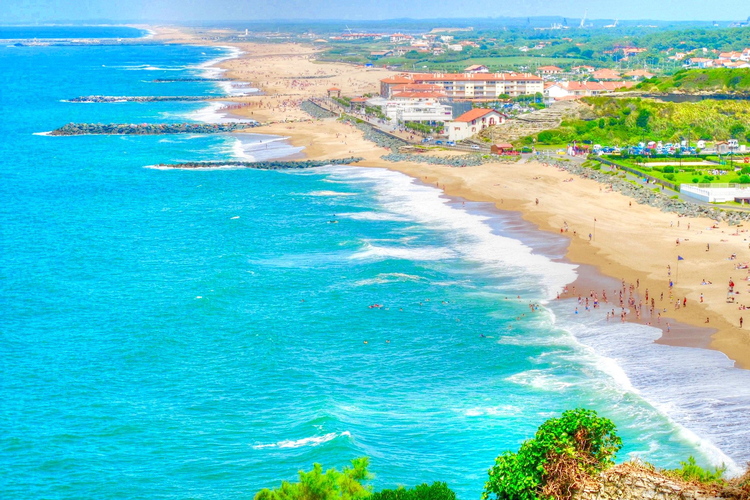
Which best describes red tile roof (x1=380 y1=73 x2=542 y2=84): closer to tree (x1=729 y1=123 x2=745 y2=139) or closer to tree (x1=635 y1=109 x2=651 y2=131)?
tree (x1=635 y1=109 x2=651 y2=131)

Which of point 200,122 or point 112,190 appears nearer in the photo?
point 112,190

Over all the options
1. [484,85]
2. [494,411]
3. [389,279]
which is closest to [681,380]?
[494,411]

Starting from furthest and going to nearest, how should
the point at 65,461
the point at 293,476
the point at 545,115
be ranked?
1. the point at 545,115
2. the point at 65,461
3. the point at 293,476

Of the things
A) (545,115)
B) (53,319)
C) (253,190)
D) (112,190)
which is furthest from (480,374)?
(545,115)

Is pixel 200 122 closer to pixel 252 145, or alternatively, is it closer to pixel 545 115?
pixel 252 145

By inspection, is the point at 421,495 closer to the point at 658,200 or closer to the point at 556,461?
the point at 556,461
